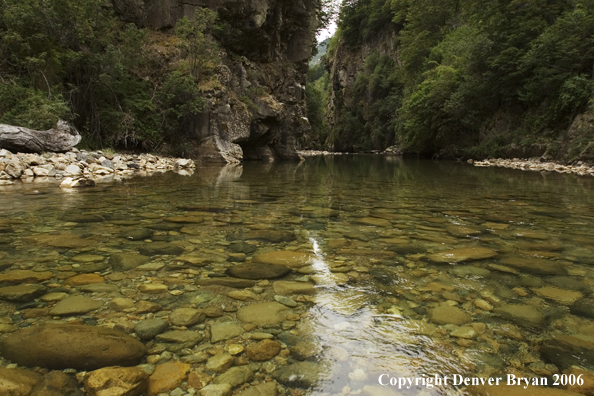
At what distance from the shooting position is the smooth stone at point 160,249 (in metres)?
3.10

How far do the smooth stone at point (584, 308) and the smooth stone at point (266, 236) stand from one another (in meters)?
2.35

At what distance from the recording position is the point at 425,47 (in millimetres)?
36281

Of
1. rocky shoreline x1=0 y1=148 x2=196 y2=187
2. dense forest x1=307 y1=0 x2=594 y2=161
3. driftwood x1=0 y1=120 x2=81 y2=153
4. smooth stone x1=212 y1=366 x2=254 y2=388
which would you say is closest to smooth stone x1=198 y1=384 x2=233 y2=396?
smooth stone x1=212 y1=366 x2=254 y2=388

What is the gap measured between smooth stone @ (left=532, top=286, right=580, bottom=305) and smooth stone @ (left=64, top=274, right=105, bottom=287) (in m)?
2.99

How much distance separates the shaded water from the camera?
1.70 metres

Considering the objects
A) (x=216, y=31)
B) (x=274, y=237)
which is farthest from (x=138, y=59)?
(x=274, y=237)

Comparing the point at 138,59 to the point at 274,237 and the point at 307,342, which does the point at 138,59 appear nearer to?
the point at 274,237

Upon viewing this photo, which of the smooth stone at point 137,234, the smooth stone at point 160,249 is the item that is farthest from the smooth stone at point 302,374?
the smooth stone at point 137,234

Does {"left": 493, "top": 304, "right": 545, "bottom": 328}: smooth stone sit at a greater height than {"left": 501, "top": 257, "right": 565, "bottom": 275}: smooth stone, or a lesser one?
lesser

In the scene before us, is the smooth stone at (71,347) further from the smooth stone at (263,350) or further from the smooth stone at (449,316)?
the smooth stone at (449,316)

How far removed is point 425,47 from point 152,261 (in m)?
39.6

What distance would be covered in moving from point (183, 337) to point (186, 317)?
207 mm

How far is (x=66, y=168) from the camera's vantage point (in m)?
9.22

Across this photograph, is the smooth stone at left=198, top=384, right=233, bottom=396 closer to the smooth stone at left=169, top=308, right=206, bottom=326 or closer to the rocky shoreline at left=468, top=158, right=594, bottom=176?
the smooth stone at left=169, top=308, right=206, bottom=326
